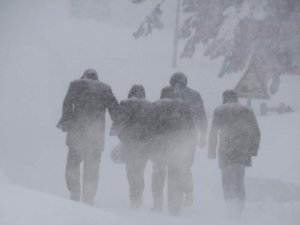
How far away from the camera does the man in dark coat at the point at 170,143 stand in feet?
26.1

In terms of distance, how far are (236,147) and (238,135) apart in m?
0.17

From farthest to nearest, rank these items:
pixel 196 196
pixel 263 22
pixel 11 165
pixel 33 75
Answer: pixel 33 75 < pixel 263 22 < pixel 11 165 < pixel 196 196

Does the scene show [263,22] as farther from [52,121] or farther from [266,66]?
[52,121]

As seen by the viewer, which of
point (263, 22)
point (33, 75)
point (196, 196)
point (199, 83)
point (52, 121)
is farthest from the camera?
point (199, 83)

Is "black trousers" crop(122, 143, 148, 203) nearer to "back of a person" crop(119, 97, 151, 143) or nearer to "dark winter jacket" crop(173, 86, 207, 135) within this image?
"back of a person" crop(119, 97, 151, 143)

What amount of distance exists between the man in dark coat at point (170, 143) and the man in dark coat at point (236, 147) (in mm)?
551

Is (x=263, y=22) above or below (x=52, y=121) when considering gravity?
above

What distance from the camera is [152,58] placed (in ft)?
84.7

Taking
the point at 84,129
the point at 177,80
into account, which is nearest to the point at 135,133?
the point at 84,129

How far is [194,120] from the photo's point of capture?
8.71 m

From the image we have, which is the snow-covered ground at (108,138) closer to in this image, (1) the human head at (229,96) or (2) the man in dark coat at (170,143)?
(2) the man in dark coat at (170,143)

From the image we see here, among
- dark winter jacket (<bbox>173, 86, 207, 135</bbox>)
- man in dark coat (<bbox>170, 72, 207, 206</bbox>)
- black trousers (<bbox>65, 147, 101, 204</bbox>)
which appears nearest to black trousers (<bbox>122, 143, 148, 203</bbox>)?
black trousers (<bbox>65, 147, 101, 204</bbox>)

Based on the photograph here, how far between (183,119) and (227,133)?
693 mm

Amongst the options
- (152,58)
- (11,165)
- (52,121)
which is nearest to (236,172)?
(11,165)
